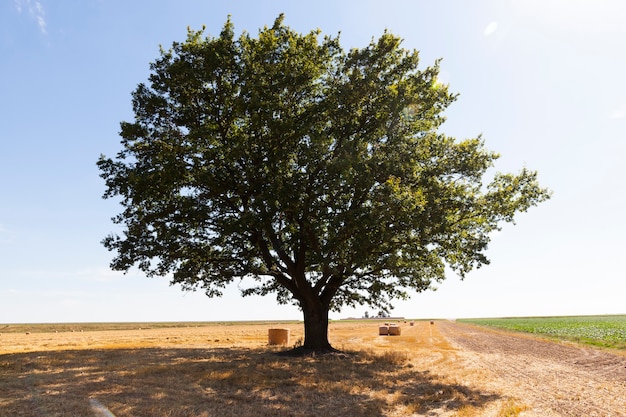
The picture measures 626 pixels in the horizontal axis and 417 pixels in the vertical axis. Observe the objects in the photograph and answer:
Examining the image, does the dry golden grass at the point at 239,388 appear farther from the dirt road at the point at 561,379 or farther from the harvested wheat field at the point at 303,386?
the dirt road at the point at 561,379

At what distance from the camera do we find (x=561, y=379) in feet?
58.0

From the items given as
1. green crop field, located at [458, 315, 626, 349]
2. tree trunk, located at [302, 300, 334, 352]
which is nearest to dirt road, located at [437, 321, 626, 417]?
tree trunk, located at [302, 300, 334, 352]

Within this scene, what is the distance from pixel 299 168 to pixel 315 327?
31.4 feet

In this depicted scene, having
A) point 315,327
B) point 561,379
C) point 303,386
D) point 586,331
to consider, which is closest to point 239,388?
point 303,386

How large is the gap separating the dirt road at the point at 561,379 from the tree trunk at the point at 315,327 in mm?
7876

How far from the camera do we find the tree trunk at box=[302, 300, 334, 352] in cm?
2583

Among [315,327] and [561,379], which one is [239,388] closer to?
[315,327]

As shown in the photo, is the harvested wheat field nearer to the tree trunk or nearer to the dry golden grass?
the dry golden grass

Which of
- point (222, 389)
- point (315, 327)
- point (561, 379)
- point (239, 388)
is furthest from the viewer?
point (315, 327)

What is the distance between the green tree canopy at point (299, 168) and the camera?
68.6ft

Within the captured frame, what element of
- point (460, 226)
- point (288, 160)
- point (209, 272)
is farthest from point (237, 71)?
point (460, 226)

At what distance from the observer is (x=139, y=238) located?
25.1 metres

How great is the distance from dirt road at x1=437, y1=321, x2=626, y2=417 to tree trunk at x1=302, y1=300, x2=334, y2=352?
25.8ft

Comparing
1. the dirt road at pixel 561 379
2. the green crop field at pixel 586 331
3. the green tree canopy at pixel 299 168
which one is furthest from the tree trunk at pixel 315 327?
the green crop field at pixel 586 331
